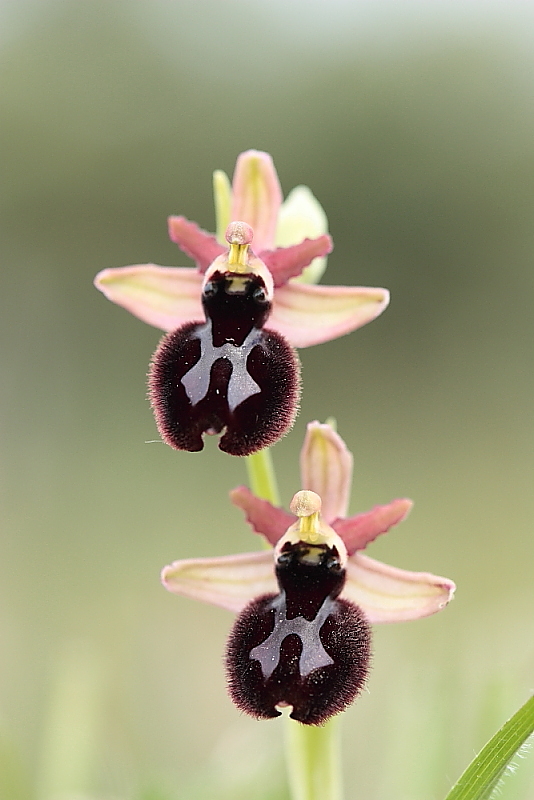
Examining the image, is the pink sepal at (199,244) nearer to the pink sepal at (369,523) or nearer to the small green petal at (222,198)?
the small green petal at (222,198)

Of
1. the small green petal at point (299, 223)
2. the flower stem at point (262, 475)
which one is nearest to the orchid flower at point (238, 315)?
the small green petal at point (299, 223)

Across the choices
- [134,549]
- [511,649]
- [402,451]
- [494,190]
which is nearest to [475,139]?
[494,190]

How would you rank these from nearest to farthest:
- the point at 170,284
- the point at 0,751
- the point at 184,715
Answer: the point at 170,284 → the point at 0,751 → the point at 184,715

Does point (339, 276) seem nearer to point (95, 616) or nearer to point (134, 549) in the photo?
point (134, 549)

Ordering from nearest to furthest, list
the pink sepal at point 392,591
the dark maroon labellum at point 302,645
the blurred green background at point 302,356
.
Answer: the dark maroon labellum at point 302,645
the pink sepal at point 392,591
the blurred green background at point 302,356

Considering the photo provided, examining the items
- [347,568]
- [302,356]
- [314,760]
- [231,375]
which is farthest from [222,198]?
[302,356]

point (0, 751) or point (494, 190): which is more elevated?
point (494, 190)

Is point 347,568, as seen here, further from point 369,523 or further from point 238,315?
point 238,315
